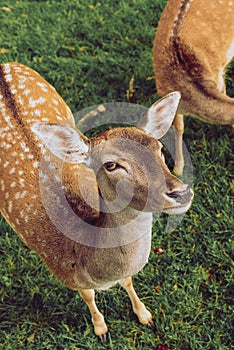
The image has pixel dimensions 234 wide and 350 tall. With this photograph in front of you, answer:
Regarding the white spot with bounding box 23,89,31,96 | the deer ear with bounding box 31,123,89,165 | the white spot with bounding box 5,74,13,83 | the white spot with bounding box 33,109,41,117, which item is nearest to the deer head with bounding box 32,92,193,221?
the deer ear with bounding box 31,123,89,165

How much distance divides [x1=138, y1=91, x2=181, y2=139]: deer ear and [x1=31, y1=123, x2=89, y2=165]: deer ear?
0.32 meters

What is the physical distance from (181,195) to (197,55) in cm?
185

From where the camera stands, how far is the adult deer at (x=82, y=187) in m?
2.43

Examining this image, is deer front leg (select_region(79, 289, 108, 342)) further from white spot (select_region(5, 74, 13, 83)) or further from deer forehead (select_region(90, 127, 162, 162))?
white spot (select_region(5, 74, 13, 83))

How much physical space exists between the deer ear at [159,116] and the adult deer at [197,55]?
3.64 feet

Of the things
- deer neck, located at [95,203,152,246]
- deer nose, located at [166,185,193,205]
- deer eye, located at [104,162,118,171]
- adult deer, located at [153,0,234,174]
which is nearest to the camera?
deer nose, located at [166,185,193,205]

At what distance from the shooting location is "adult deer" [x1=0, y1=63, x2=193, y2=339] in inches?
95.5

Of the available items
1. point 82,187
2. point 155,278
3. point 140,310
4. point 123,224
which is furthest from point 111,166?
point 155,278

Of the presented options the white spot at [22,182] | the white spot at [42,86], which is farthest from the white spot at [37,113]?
the white spot at [22,182]

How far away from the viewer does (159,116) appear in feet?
8.71

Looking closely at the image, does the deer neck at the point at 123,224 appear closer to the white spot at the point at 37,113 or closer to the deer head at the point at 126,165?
the deer head at the point at 126,165

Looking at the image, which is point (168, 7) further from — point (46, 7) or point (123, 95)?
point (46, 7)

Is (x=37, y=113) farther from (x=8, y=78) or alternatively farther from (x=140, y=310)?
(x=140, y=310)

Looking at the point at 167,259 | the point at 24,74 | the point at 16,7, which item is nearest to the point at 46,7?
the point at 16,7
